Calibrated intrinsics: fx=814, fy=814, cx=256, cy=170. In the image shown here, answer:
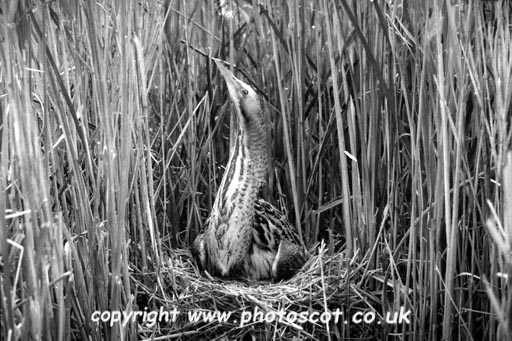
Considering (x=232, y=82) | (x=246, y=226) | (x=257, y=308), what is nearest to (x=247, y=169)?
(x=246, y=226)

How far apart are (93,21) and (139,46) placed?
0.69 ft

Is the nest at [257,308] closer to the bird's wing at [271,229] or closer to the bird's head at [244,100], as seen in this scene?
the bird's wing at [271,229]

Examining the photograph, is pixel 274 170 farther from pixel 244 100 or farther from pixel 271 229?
pixel 244 100

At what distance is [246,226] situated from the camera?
3.05 m

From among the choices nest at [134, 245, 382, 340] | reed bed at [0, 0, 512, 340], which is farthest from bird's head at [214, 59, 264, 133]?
nest at [134, 245, 382, 340]

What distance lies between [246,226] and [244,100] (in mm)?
475

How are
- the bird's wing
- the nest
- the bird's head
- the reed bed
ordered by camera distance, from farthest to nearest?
1. the bird's wing
2. the bird's head
3. the nest
4. the reed bed

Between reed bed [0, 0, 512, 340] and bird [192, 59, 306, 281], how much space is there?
2.9 inches

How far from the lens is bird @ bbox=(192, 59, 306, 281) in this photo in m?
3.00

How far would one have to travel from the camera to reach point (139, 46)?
96.0 inches

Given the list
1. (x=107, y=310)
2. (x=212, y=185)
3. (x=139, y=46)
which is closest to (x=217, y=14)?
(x=212, y=185)

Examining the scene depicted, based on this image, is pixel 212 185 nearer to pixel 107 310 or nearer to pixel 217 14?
pixel 217 14

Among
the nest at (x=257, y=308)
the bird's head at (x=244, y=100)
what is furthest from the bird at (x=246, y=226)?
the nest at (x=257, y=308)

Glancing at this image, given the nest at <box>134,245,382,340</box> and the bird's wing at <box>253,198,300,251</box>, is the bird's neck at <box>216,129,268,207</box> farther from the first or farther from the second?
the nest at <box>134,245,382,340</box>
